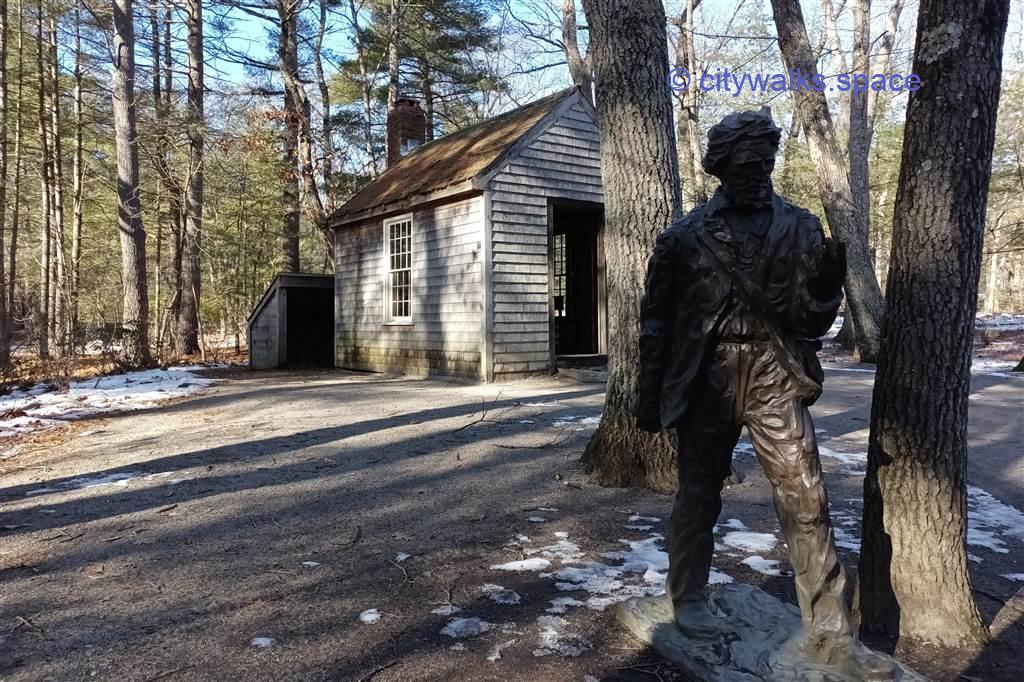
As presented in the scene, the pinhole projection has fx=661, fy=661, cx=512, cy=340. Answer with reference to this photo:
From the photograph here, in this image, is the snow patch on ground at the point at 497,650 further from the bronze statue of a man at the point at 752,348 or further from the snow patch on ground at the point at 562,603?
the bronze statue of a man at the point at 752,348

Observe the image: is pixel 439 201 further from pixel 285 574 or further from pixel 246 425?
pixel 285 574

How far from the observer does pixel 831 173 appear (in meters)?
12.9

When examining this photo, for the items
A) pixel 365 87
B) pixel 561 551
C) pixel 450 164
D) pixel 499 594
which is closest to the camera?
pixel 499 594

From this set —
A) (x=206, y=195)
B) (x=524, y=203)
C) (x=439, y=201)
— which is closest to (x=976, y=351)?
(x=524, y=203)

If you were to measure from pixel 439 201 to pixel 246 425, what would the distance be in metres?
6.48

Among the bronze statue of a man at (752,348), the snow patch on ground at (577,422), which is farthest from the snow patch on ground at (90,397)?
the bronze statue of a man at (752,348)

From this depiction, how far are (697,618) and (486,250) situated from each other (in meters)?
9.97

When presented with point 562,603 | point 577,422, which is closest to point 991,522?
point 562,603

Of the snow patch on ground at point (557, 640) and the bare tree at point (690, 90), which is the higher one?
the bare tree at point (690, 90)

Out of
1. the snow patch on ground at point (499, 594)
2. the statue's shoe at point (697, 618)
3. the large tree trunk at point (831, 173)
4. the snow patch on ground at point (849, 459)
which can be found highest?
the large tree trunk at point (831, 173)

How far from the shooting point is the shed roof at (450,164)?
12734mm

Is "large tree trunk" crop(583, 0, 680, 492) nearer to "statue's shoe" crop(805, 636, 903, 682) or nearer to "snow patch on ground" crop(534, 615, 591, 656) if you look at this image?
"snow patch on ground" crop(534, 615, 591, 656)

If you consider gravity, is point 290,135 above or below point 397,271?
above

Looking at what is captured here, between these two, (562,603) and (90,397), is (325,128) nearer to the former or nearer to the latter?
(90,397)
